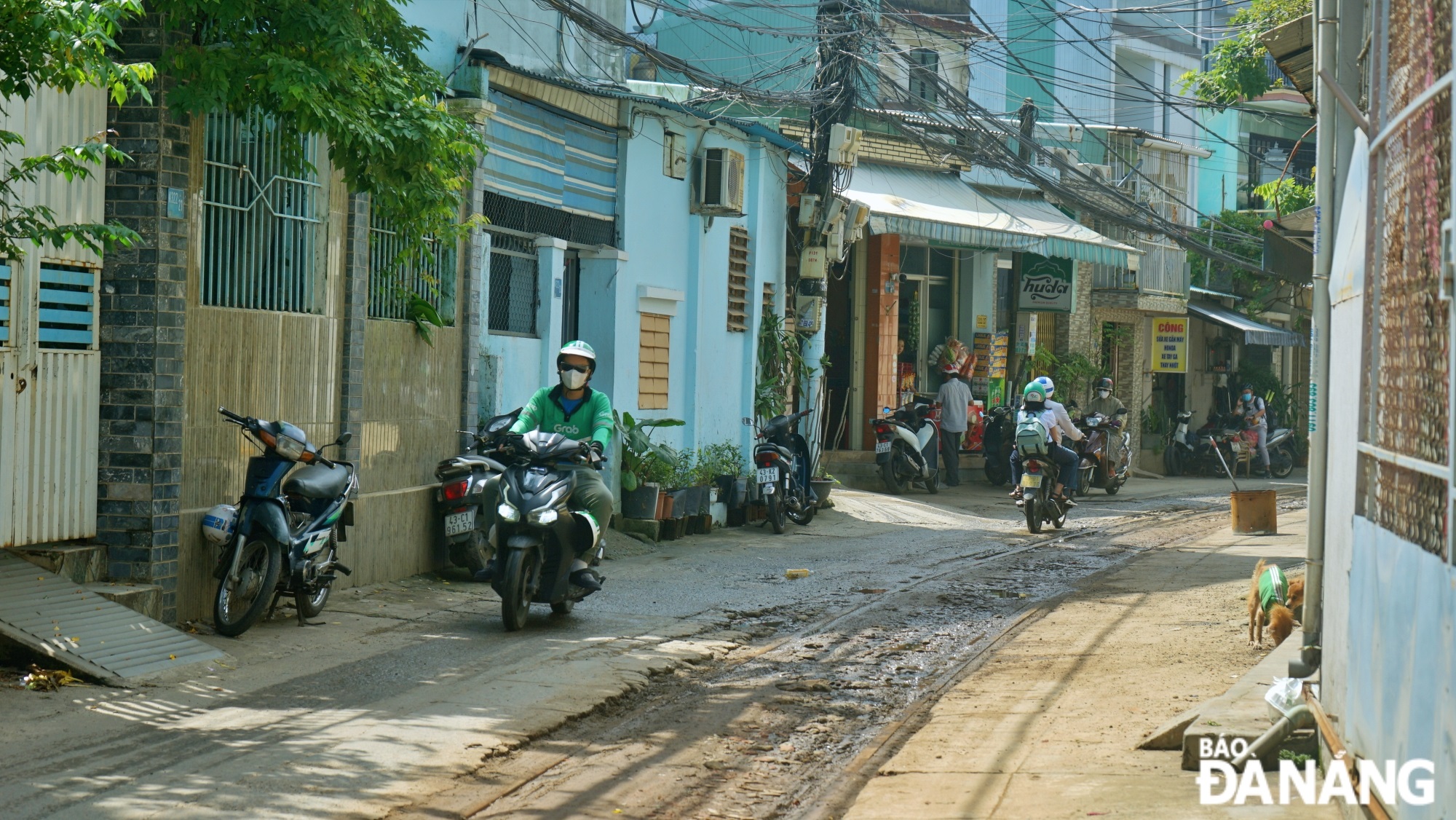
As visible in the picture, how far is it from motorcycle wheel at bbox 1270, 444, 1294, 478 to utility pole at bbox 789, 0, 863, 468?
14.7 m

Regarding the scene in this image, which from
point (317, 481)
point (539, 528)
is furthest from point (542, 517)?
point (317, 481)

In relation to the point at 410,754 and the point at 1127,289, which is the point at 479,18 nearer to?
the point at 410,754

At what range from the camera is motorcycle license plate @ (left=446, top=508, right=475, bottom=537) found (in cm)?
1098

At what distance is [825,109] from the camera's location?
17297 millimetres

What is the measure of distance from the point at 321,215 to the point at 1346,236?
21.9 ft

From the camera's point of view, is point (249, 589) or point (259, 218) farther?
Answer: point (259, 218)

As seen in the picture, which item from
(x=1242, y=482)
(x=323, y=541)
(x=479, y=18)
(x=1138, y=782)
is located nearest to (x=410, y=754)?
(x=1138, y=782)

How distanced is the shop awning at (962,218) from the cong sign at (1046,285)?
88 centimetres

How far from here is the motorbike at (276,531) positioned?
8211 millimetres

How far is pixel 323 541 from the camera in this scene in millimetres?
8859

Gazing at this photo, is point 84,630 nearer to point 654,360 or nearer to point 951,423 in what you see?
point 654,360

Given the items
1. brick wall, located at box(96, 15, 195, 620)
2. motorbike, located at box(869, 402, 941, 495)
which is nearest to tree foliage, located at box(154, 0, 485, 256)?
brick wall, located at box(96, 15, 195, 620)

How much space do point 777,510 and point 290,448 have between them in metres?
7.44

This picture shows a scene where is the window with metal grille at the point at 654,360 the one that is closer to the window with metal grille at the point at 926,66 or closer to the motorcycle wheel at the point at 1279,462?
the window with metal grille at the point at 926,66
